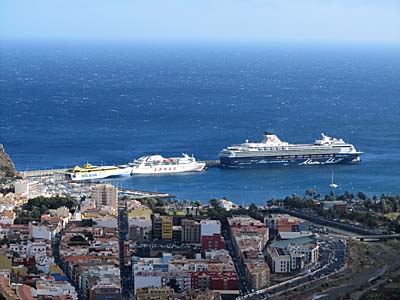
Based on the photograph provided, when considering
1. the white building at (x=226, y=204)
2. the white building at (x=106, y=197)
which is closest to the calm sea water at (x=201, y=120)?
the white building at (x=226, y=204)

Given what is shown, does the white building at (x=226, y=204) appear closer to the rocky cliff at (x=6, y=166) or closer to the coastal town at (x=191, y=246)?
the coastal town at (x=191, y=246)

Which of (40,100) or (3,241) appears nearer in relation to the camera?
(3,241)

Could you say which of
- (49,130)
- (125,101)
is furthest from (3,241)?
(125,101)

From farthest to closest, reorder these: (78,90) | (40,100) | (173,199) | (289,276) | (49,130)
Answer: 1. (78,90)
2. (40,100)
3. (49,130)
4. (173,199)
5. (289,276)

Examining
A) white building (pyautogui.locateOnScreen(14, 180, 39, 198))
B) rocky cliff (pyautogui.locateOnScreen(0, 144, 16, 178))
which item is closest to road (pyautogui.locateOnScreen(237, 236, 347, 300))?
white building (pyautogui.locateOnScreen(14, 180, 39, 198))

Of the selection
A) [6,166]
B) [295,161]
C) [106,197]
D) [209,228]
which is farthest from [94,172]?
[209,228]

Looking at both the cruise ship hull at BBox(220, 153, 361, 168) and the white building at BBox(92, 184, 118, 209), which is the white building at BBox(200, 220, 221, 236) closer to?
the white building at BBox(92, 184, 118, 209)

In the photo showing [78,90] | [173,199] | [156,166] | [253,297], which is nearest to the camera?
[253,297]

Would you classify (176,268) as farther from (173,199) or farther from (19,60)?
(19,60)
